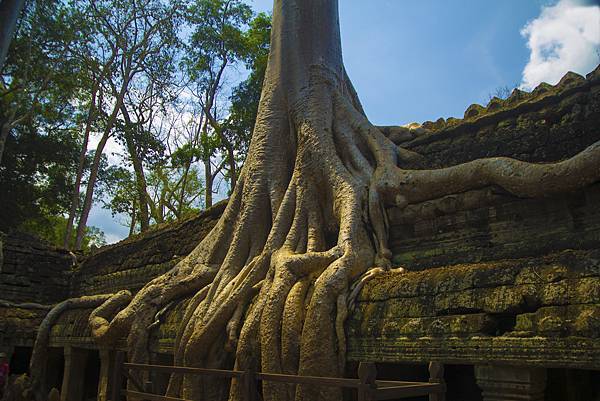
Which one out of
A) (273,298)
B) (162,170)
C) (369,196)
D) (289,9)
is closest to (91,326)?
(273,298)

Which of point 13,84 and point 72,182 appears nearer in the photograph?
point 13,84

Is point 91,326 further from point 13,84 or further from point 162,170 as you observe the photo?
point 162,170

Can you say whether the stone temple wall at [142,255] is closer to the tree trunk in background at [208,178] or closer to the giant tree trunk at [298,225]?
the giant tree trunk at [298,225]

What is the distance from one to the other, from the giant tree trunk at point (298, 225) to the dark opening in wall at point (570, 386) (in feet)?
4.62

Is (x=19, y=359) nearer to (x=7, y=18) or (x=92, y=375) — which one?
(x=92, y=375)

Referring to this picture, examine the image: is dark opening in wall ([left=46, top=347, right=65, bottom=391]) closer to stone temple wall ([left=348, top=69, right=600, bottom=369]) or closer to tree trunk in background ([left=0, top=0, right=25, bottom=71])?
tree trunk in background ([left=0, top=0, right=25, bottom=71])

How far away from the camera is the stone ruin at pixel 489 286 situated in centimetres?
301

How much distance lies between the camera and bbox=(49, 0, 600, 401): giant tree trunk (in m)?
4.25

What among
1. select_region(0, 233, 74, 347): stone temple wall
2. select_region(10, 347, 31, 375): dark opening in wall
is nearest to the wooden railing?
select_region(10, 347, 31, 375): dark opening in wall

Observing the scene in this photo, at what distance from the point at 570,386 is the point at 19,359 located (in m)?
9.06

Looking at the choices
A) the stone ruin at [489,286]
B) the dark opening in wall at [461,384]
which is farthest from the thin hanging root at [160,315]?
the dark opening in wall at [461,384]

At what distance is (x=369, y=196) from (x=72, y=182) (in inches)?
600

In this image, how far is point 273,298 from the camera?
4.54 meters

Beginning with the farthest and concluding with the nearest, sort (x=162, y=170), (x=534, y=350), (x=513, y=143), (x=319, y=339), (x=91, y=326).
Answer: (x=162, y=170) < (x=91, y=326) < (x=513, y=143) < (x=319, y=339) < (x=534, y=350)
